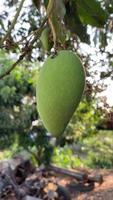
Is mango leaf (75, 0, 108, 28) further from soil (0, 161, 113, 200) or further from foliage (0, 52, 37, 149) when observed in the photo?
foliage (0, 52, 37, 149)

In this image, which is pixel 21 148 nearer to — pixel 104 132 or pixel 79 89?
pixel 104 132

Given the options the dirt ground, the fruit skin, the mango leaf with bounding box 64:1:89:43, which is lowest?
the dirt ground

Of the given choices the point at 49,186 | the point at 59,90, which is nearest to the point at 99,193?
the point at 49,186

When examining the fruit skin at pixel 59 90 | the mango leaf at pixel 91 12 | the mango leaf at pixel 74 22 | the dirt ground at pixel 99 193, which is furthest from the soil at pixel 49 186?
the fruit skin at pixel 59 90

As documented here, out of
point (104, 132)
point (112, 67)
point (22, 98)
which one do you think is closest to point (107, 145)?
point (104, 132)

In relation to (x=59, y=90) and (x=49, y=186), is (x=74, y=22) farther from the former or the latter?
(x=49, y=186)

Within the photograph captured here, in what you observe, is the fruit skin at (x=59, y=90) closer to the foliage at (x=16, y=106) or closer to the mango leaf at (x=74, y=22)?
the mango leaf at (x=74, y=22)

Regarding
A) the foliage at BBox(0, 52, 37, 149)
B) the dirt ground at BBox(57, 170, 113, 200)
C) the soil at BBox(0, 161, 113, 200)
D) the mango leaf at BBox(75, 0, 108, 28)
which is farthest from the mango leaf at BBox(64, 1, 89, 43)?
the foliage at BBox(0, 52, 37, 149)
